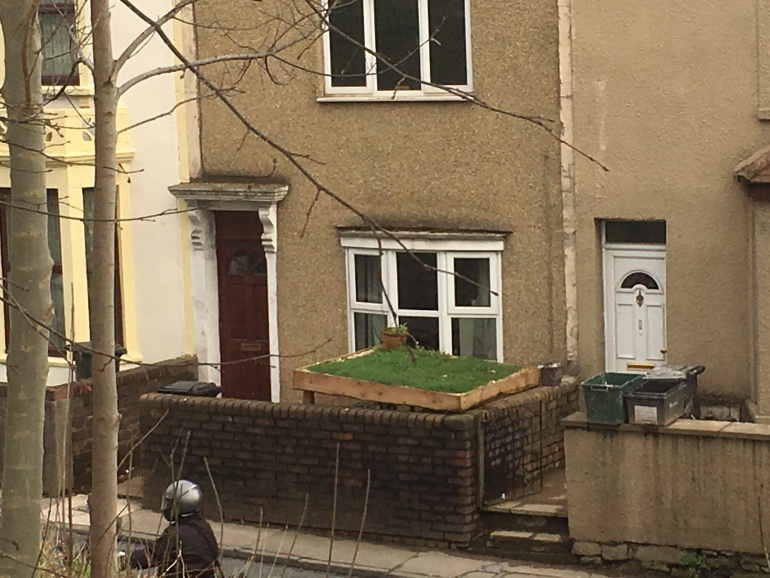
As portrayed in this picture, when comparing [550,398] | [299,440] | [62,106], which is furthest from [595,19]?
[62,106]

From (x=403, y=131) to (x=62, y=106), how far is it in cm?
392

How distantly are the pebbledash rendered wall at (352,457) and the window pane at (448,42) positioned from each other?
3388mm

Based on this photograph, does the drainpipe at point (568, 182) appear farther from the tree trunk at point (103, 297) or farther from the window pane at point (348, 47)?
the tree trunk at point (103, 297)

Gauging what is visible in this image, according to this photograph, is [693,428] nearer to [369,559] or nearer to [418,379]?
[418,379]

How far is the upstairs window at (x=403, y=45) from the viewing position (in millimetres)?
14789

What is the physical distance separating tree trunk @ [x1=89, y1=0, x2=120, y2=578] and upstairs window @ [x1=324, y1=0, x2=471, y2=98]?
732 cm

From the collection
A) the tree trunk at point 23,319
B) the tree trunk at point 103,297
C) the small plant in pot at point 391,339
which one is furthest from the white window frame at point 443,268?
the tree trunk at point 23,319

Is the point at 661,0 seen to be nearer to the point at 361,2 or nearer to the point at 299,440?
the point at 361,2

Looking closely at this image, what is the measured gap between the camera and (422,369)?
13594mm

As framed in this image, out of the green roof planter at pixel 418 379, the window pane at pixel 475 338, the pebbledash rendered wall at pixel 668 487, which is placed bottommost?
the pebbledash rendered wall at pixel 668 487

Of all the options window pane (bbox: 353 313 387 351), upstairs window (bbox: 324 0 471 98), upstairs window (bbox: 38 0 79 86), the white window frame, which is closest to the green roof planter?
the white window frame

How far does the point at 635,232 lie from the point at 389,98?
2.84 metres

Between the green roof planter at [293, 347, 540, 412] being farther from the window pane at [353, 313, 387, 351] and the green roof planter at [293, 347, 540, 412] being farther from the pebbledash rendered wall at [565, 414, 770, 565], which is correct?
the pebbledash rendered wall at [565, 414, 770, 565]

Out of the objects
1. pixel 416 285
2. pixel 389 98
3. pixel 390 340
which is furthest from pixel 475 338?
pixel 389 98
